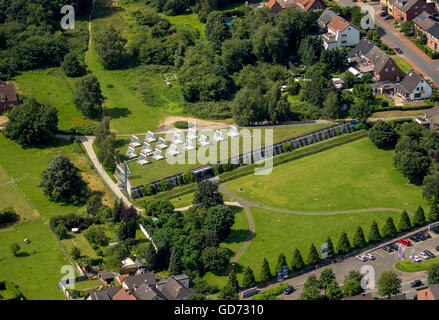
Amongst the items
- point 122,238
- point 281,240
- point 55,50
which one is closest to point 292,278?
point 281,240

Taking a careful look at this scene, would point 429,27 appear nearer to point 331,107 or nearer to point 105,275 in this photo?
point 331,107

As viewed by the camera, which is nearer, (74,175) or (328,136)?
→ (74,175)

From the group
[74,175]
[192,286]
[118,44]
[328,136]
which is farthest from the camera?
[118,44]

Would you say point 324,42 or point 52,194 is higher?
point 324,42

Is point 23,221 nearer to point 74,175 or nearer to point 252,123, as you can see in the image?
point 74,175

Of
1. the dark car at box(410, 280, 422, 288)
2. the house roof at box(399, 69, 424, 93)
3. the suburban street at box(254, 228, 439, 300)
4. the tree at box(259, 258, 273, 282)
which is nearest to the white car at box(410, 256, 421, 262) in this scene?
the suburban street at box(254, 228, 439, 300)

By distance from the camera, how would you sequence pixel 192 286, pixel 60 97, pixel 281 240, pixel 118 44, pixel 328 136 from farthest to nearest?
pixel 118 44 → pixel 60 97 → pixel 328 136 → pixel 281 240 → pixel 192 286

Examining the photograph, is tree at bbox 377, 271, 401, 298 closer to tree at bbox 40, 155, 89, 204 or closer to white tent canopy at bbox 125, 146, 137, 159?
tree at bbox 40, 155, 89, 204
